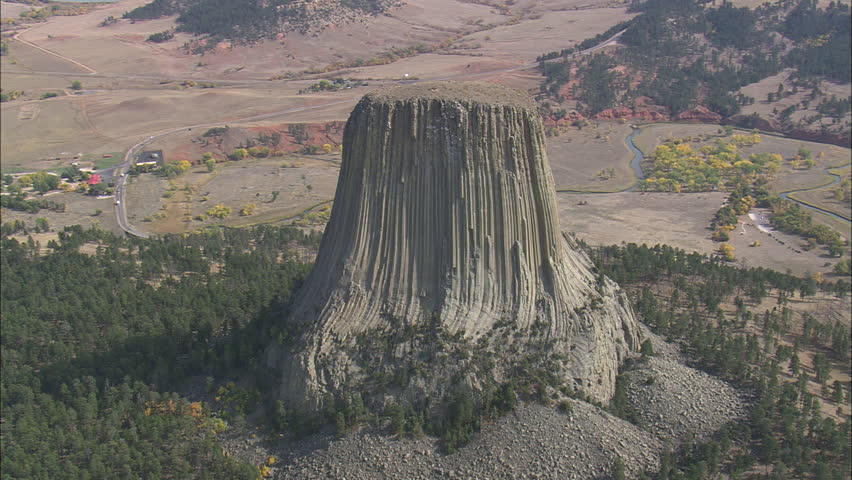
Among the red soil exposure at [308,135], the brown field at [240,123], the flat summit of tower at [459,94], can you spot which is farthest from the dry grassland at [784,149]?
the flat summit of tower at [459,94]

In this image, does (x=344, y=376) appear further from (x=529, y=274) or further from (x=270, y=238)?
(x=270, y=238)

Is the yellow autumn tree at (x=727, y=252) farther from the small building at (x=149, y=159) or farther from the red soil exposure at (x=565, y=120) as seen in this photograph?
the small building at (x=149, y=159)

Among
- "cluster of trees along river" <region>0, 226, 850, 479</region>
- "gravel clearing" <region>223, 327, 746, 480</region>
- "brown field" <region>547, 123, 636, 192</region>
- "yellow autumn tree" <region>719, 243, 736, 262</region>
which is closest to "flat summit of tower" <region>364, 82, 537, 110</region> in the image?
"cluster of trees along river" <region>0, 226, 850, 479</region>

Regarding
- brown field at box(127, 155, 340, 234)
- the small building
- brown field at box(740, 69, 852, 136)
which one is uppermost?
brown field at box(740, 69, 852, 136)

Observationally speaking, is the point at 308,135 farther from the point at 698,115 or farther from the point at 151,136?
the point at 698,115

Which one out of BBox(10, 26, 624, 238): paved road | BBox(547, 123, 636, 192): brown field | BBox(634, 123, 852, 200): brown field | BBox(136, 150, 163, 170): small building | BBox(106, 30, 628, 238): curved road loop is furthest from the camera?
BBox(136, 150, 163, 170): small building

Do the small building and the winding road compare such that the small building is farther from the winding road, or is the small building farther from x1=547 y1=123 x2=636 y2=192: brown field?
the winding road

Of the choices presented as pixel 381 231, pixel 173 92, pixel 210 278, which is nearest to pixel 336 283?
pixel 381 231
